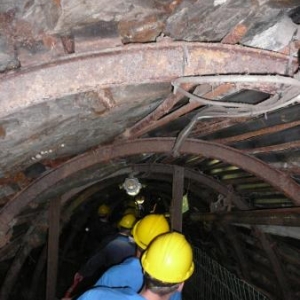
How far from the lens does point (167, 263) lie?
9.59 feet

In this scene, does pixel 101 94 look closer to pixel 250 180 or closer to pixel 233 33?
pixel 233 33

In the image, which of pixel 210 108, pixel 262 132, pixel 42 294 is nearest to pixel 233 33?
pixel 210 108

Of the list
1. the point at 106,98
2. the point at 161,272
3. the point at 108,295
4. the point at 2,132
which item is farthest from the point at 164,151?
the point at 2,132

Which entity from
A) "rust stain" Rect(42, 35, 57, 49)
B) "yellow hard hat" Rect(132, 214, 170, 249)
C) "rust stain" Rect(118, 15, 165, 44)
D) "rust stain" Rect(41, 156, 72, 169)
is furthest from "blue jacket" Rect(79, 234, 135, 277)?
"rust stain" Rect(42, 35, 57, 49)

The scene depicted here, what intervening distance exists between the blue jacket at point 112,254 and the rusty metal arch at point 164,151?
128 centimetres

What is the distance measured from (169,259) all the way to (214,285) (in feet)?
17.9

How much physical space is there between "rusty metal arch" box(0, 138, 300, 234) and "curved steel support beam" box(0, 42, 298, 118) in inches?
93.4

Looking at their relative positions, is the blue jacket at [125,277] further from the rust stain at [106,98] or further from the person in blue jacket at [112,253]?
the rust stain at [106,98]

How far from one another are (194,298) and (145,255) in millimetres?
6338

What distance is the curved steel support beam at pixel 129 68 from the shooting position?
1.60 meters

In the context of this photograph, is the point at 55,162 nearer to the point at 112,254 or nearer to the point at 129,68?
the point at 112,254

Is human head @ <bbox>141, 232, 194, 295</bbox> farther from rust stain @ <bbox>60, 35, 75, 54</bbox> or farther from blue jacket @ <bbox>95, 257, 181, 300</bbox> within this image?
rust stain @ <bbox>60, 35, 75, 54</bbox>

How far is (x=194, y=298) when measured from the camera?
8719 mm

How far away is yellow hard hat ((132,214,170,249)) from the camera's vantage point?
408 centimetres
